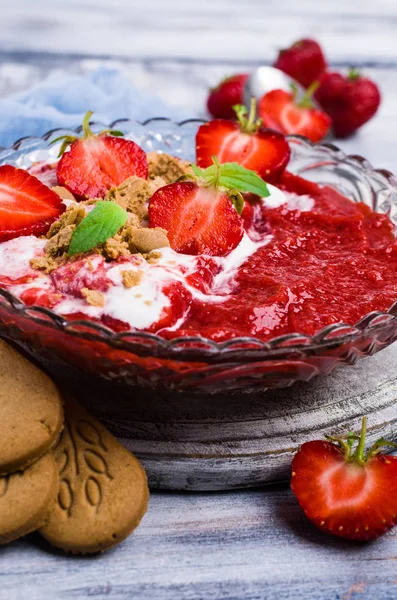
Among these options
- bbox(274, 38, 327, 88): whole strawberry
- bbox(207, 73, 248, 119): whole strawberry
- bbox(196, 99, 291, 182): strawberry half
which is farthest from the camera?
bbox(274, 38, 327, 88): whole strawberry

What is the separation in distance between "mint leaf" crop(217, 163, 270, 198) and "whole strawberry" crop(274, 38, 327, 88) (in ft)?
8.15

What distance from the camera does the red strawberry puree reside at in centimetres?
254

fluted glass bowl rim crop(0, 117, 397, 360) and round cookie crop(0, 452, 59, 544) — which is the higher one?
fluted glass bowl rim crop(0, 117, 397, 360)

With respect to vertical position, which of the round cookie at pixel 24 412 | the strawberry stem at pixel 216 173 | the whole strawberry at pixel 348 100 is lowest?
the whole strawberry at pixel 348 100

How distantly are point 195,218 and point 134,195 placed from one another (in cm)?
25

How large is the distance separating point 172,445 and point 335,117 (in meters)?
3.16

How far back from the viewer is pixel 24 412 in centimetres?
232

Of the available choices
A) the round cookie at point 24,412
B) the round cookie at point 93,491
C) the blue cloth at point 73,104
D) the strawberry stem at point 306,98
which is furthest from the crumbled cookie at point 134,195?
the strawberry stem at point 306,98

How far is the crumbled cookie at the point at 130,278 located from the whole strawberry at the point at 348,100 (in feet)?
9.61

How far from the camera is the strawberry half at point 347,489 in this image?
231 centimetres

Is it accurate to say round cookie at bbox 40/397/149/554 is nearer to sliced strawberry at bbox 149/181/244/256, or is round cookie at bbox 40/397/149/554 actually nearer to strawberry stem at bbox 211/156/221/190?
sliced strawberry at bbox 149/181/244/256

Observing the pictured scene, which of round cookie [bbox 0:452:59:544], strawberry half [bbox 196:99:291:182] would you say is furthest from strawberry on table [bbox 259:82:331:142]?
round cookie [bbox 0:452:59:544]

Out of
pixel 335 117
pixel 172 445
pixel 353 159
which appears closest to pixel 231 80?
pixel 335 117

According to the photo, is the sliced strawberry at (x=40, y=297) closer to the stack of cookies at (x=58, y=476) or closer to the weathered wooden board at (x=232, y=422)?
the stack of cookies at (x=58, y=476)
